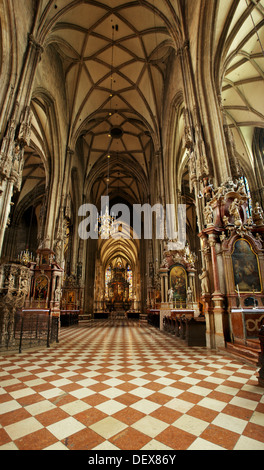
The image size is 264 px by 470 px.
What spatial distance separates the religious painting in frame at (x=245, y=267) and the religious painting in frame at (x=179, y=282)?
280 inches

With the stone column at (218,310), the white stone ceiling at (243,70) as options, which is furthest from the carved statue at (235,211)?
the white stone ceiling at (243,70)

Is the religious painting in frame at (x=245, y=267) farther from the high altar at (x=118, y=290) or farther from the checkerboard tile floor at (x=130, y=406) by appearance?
the high altar at (x=118, y=290)

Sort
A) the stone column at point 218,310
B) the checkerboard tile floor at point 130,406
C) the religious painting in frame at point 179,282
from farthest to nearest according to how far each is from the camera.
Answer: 1. the religious painting in frame at point 179,282
2. the stone column at point 218,310
3. the checkerboard tile floor at point 130,406

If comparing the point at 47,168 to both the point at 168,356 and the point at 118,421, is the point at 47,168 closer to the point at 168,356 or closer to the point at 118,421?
the point at 168,356

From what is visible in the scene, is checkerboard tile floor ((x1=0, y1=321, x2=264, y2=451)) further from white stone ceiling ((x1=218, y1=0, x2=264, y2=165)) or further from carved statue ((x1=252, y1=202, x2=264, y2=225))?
white stone ceiling ((x1=218, y1=0, x2=264, y2=165))

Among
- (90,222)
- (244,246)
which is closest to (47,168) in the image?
(90,222)

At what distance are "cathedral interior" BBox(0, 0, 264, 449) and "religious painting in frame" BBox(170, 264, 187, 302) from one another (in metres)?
0.06

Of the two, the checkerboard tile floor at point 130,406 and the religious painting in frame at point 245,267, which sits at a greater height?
the religious painting in frame at point 245,267

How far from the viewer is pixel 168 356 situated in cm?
500

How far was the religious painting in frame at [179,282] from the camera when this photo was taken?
1301 cm

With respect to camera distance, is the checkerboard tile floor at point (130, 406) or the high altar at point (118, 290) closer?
the checkerboard tile floor at point (130, 406)

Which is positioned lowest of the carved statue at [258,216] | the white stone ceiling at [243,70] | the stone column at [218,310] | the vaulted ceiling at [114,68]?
the stone column at [218,310]

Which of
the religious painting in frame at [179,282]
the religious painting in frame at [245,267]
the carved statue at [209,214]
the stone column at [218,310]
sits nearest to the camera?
the stone column at [218,310]

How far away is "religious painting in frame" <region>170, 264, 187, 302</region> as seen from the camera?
13.0 metres
